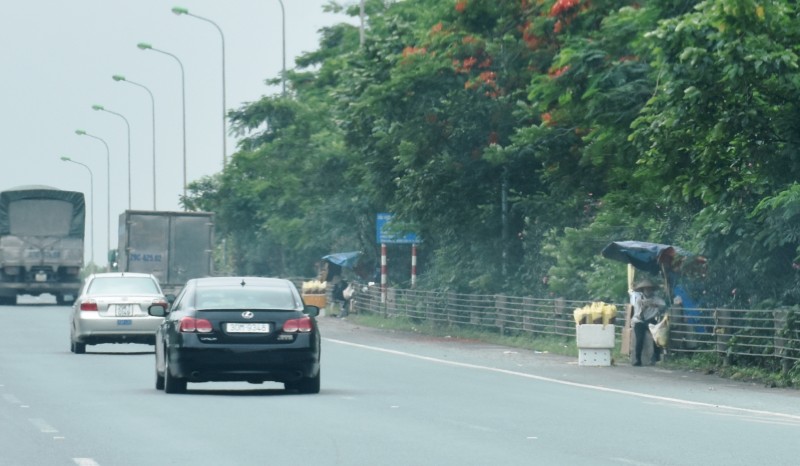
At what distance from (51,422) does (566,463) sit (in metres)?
5.75

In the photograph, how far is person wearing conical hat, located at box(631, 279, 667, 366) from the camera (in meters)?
29.6

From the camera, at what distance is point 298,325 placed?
2103 cm

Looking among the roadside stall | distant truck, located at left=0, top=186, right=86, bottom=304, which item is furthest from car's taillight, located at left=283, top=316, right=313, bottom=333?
distant truck, located at left=0, top=186, right=86, bottom=304

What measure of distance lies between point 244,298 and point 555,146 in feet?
55.7

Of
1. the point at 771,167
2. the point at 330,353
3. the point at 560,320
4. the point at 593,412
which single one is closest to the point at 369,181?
the point at 560,320

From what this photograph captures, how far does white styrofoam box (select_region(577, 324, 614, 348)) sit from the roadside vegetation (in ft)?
7.26

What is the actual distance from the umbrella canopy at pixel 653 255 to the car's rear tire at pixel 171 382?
1120cm

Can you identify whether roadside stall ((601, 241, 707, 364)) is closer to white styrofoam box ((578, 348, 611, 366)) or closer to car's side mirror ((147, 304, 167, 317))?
white styrofoam box ((578, 348, 611, 366))

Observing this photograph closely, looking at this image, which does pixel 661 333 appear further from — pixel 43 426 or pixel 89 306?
pixel 43 426

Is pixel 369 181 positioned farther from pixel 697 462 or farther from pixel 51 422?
pixel 697 462

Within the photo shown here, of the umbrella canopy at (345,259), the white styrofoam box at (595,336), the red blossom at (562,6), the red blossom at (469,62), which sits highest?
the red blossom at (562,6)

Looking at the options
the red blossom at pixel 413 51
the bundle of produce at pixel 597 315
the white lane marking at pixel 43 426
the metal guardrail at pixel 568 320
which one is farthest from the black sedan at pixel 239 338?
the red blossom at pixel 413 51

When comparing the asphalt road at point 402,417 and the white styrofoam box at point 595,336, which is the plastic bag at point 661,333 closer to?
the white styrofoam box at point 595,336

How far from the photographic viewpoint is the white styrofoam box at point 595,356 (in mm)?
29578
